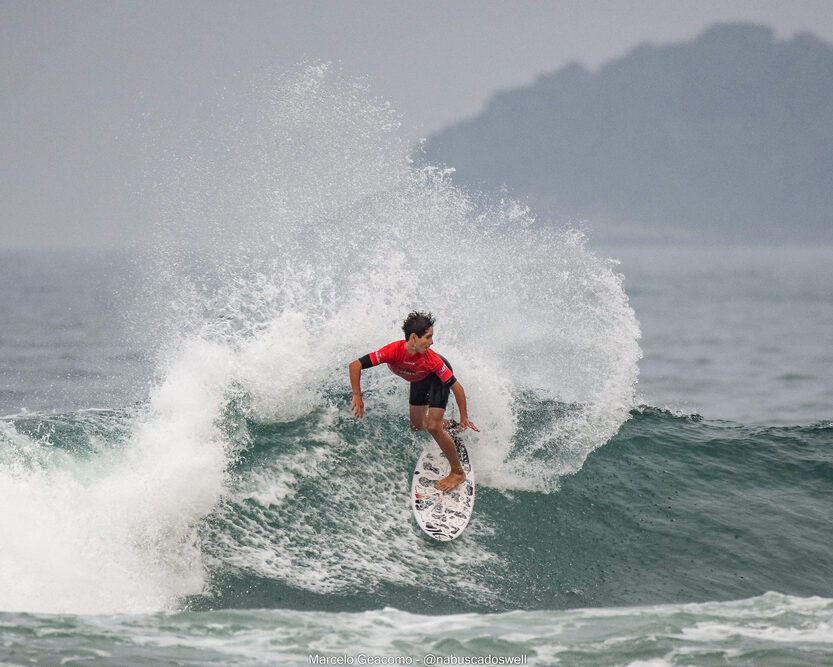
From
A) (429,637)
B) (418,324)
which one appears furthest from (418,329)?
(429,637)

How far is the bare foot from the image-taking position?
7.77 m

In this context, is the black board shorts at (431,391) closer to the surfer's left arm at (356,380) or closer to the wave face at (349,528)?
the surfer's left arm at (356,380)

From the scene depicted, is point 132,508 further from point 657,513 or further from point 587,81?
point 587,81

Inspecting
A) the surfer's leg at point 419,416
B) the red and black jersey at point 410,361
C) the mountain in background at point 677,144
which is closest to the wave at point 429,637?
the surfer's leg at point 419,416

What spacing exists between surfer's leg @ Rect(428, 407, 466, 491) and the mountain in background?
398ft

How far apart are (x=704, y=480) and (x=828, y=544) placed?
1.46 meters

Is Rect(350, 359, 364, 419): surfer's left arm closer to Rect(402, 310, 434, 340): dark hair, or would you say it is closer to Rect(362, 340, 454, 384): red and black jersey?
Rect(362, 340, 454, 384): red and black jersey

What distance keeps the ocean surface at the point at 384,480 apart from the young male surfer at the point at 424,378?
65 centimetres

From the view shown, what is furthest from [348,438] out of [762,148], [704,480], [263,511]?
[762,148]

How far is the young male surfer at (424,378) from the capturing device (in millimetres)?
7238

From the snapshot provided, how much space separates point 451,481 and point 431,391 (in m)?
0.92

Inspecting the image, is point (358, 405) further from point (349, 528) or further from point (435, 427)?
point (349, 528)

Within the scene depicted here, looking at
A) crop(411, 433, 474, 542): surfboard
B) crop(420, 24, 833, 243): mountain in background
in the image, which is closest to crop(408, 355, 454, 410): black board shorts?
crop(411, 433, 474, 542): surfboard

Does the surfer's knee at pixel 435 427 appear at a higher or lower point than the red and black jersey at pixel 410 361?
lower
